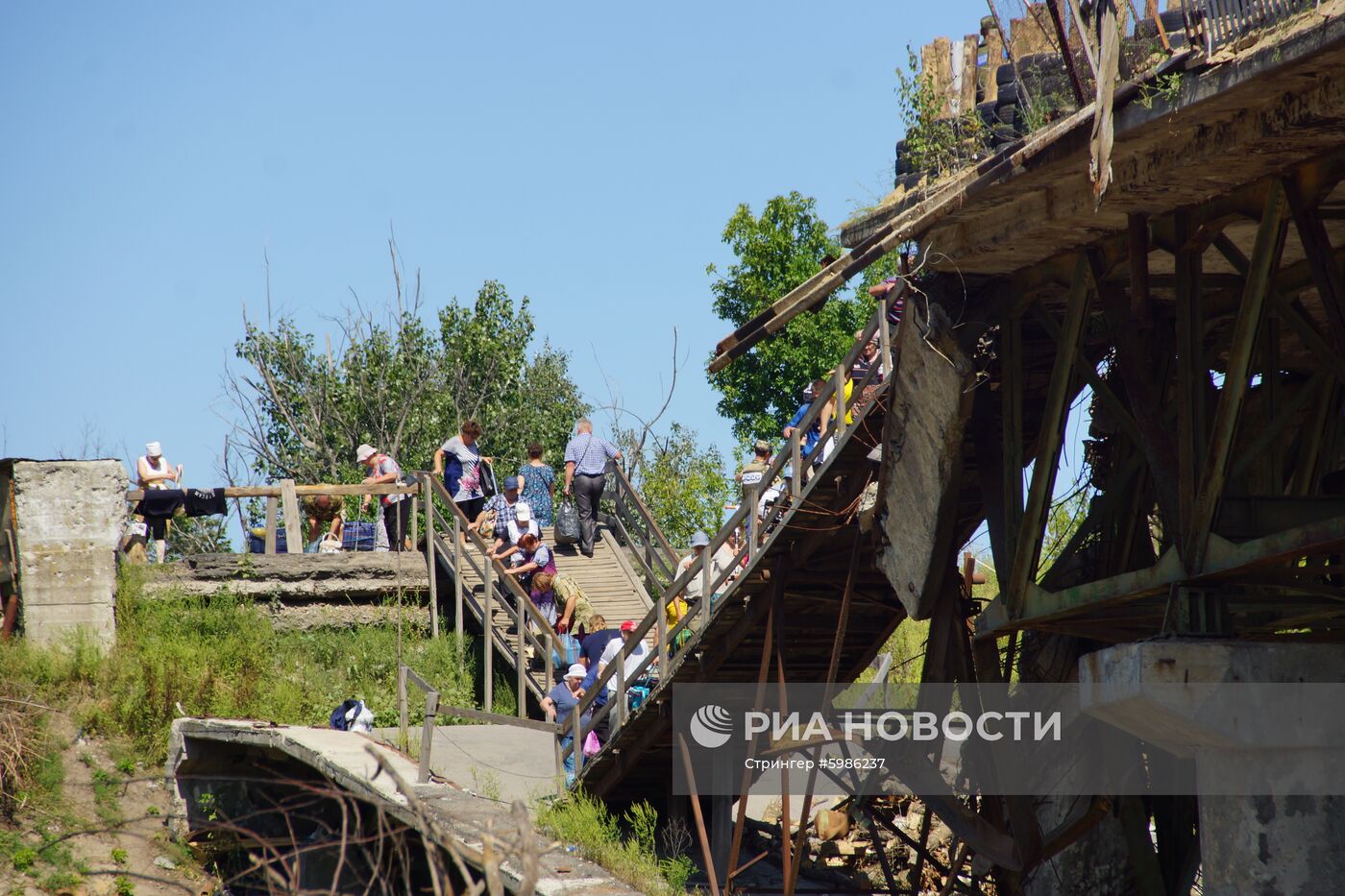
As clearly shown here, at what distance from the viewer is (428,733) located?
1231 cm

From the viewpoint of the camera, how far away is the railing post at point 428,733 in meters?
11.9

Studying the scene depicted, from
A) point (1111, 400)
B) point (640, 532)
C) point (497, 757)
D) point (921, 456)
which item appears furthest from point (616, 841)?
point (640, 532)

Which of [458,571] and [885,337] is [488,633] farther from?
[885,337]

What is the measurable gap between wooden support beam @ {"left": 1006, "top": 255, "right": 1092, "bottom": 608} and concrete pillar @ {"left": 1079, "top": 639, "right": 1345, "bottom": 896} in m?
1.43

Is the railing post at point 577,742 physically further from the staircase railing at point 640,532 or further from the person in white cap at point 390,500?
the person in white cap at point 390,500

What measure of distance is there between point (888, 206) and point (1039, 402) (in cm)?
236

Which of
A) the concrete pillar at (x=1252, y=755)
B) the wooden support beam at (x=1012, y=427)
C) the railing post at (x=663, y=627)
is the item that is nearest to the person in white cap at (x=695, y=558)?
the railing post at (x=663, y=627)

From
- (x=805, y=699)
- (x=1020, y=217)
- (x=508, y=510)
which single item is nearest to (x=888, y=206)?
(x=1020, y=217)

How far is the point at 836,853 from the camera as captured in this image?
48.8 feet

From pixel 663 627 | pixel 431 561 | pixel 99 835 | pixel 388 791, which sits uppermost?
pixel 431 561

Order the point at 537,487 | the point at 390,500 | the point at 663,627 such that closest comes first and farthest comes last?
1. the point at 663,627
2. the point at 390,500
3. the point at 537,487

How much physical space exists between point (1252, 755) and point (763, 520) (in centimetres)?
472

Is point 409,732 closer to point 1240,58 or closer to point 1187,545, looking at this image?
point 1187,545

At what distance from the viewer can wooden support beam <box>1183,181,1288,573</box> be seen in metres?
7.04
